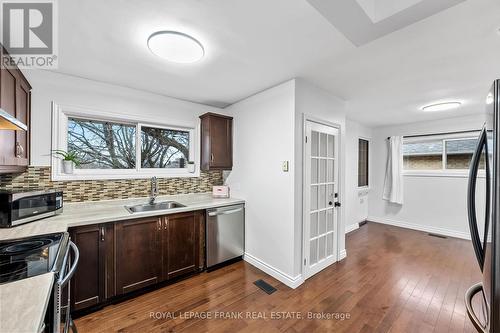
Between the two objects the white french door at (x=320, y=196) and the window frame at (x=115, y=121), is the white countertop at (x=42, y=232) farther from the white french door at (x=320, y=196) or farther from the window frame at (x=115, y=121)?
the white french door at (x=320, y=196)

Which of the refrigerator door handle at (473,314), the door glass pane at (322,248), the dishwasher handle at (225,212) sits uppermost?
the refrigerator door handle at (473,314)

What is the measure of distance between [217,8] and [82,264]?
244 centimetres

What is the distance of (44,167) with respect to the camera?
7.28ft

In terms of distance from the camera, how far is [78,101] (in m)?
2.39

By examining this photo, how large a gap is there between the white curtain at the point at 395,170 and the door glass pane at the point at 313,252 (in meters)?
3.24

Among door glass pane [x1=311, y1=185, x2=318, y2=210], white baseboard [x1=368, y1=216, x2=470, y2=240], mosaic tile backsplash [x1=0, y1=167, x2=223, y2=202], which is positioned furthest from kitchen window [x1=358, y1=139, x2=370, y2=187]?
mosaic tile backsplash [x1=0, y1=167, x2=223, y2=202]

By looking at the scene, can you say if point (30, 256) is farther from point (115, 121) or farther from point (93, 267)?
point (115, 121)

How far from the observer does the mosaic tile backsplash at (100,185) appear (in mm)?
2102

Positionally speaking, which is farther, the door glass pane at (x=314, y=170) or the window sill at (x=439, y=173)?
the window sill at (x=439, y=173)

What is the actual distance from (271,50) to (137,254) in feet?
8.08

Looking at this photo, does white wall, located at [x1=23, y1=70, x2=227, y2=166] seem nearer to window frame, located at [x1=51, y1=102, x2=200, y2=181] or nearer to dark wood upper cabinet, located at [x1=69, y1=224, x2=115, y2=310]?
window frame, located at [x1=51, y1=102, x2=200, y2=181]

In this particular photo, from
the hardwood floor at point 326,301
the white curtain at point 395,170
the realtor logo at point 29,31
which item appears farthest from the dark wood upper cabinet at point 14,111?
the white curtain at point 395,170

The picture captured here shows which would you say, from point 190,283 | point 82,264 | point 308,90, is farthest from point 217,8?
point 190,283

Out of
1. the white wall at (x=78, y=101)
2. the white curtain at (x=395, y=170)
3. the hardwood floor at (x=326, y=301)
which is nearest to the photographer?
the hardwood floor at (x=326, y=301)
